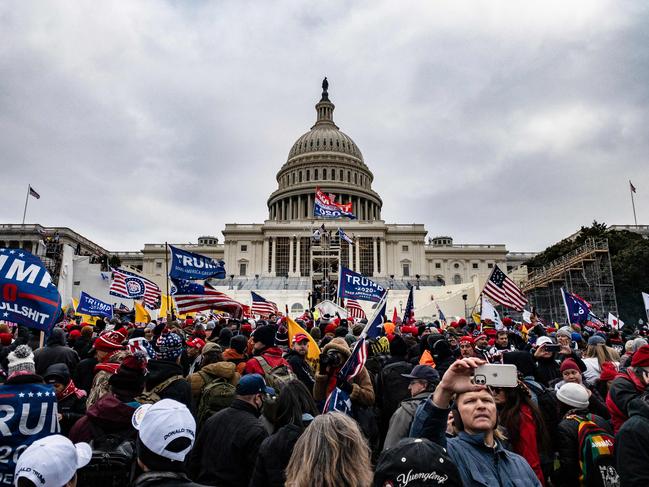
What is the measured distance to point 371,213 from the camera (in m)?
89.3

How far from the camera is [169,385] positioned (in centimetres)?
425

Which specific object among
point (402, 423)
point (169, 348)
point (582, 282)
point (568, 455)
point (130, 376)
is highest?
point (582, 282)

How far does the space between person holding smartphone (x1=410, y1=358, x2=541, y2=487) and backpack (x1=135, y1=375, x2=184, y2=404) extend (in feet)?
8.10

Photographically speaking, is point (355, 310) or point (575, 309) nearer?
point (575, 309)

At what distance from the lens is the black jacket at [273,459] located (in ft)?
10.4

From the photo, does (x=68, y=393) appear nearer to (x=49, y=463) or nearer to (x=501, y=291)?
(x=49, y=463)

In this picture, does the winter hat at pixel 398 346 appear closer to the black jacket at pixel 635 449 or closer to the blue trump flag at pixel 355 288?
the black jacket at pixel 635 449

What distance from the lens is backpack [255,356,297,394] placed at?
196 inches

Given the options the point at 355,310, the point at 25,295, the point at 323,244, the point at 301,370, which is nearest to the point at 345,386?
the point at 301,370

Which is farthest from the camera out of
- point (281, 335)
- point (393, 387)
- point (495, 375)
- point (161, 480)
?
point (281, 335)

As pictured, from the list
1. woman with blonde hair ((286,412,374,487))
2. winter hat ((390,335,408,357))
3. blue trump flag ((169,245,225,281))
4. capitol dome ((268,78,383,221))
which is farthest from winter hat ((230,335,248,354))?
capitol dome ((268,78,383,221))

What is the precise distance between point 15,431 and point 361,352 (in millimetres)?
2710

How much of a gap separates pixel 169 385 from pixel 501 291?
46.0 ft

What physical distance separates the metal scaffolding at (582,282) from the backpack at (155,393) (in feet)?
121
